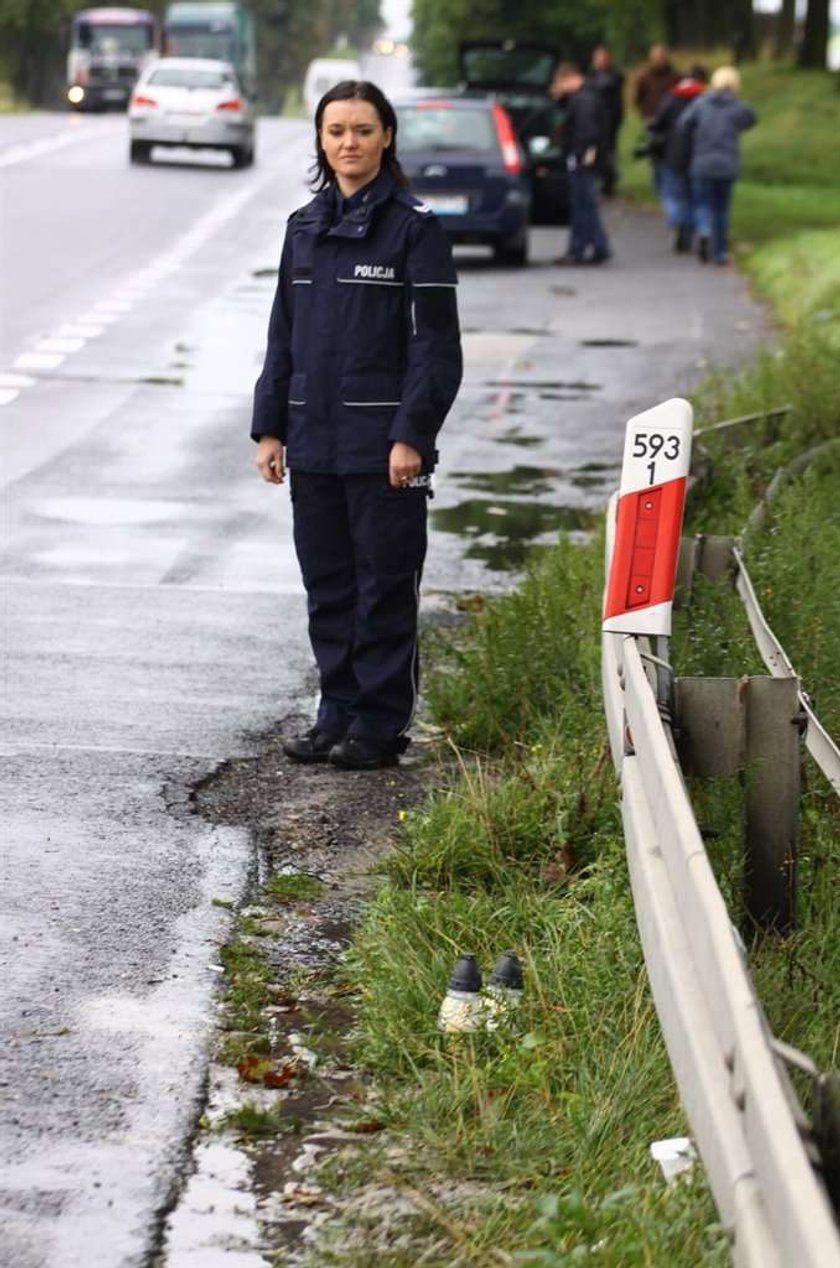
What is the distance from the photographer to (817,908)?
6.20 m

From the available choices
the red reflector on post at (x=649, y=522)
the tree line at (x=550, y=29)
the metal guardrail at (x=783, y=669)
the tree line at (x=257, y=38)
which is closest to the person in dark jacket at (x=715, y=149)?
the metal guardrail at (x=783, y=669)

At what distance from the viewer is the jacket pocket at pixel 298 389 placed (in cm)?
809

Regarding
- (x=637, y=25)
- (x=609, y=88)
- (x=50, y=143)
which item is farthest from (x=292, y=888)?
(x=637, y=25)

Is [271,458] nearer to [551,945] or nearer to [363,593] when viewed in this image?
[363,593]

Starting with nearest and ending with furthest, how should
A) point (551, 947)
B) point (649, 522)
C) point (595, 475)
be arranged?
point (551, 947)
point (649, 522)
point (595, 475)

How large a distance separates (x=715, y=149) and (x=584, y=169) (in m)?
1.61

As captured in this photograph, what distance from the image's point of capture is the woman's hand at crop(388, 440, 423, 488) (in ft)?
26.1

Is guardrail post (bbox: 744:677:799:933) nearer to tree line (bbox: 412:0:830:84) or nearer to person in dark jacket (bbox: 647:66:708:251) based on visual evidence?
person in dark jacket (bbox: 647:66:708:251)

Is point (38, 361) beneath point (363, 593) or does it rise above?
beneath

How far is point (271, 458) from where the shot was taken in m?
8.23

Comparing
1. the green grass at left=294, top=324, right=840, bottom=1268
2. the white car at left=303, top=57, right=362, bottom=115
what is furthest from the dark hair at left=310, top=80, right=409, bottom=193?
the white car at left=303, top=57, right=362, bottom=115

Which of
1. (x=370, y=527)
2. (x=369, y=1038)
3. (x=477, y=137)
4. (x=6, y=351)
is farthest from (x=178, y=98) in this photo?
(x=369, y=1038)

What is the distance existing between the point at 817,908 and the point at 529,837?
105cm

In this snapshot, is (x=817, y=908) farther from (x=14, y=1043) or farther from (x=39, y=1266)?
(x=39, y=1266)
